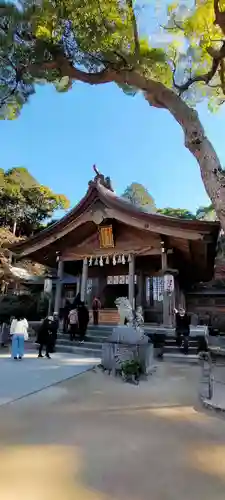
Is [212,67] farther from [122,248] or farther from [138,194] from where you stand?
[138,194]

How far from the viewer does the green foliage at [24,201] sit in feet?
84.2

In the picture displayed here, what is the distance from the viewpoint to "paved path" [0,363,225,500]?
2.29m

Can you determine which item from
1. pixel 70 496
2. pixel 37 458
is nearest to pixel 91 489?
pixel 70 496

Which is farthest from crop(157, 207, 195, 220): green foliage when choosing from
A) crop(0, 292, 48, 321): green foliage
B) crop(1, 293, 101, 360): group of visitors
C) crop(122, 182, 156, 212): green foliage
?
crop(1, 293, 101, 360): group of visitors

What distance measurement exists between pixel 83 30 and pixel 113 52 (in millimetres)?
1071

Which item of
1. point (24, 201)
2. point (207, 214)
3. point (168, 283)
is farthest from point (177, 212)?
point (168, 283)

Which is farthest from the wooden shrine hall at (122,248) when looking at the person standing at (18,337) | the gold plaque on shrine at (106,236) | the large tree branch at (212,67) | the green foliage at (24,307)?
the person standing at (18,337)

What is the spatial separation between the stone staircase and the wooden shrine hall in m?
1.93

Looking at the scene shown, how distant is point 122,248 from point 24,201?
616 inches

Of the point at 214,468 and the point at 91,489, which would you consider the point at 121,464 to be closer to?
the point at 91,489

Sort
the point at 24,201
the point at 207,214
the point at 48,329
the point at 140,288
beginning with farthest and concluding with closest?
1. the point at 207,214
2. the point at 24,201
3. the point at 140,288
4. the point at 48,329

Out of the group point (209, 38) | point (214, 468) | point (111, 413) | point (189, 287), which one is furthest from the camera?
point (189, 287)

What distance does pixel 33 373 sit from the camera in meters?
6.53

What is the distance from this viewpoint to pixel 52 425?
358 centimetres
